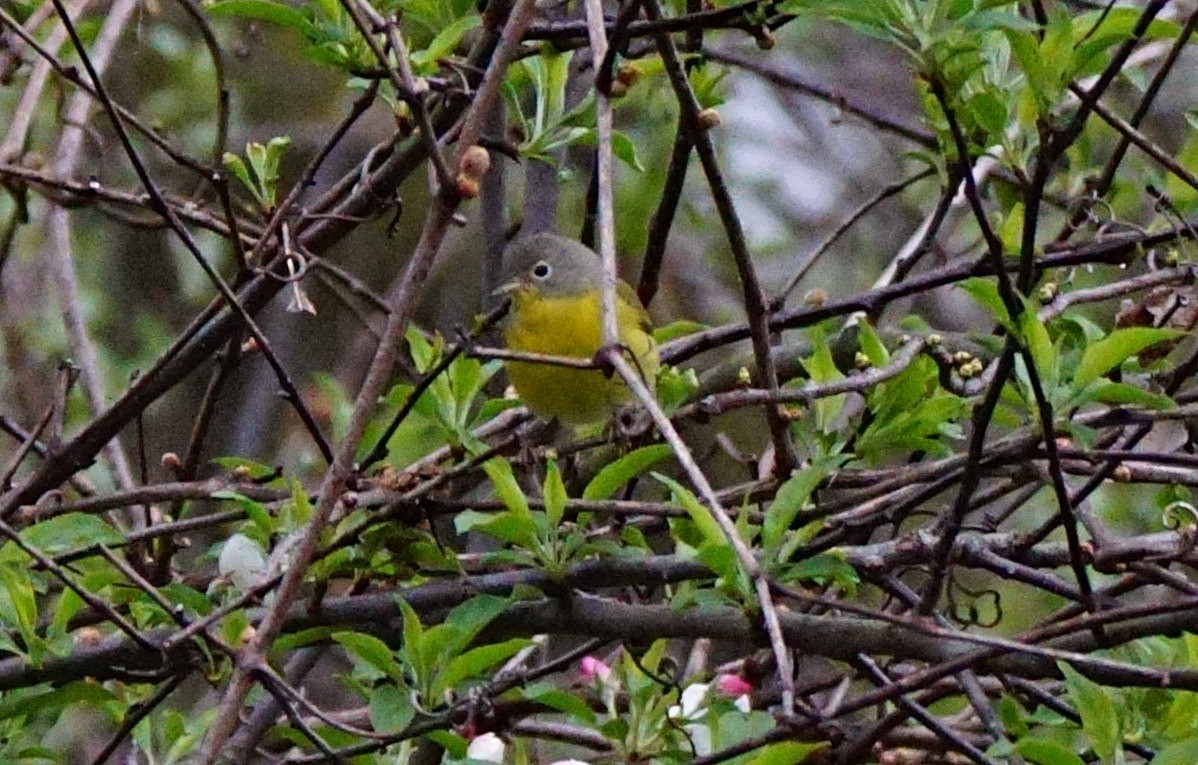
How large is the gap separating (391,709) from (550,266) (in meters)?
1.66

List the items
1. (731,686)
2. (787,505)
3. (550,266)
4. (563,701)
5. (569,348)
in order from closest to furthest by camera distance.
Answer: (787,505)
(563,701)
(731,686)
(550,266)
(569,348)

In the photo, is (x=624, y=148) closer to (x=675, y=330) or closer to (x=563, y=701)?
(x=675, y=330)

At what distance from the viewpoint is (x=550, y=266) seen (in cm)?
376

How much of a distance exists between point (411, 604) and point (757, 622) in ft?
2.03

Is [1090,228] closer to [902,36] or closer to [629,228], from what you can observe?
[629,228]

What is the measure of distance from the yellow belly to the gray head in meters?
0.05

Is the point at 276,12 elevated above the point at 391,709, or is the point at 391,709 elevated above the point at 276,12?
the point at 276,12

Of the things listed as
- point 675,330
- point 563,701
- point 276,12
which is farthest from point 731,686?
point 276,12

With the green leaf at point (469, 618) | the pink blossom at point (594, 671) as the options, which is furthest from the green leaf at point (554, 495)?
the pink blossom at point (594, 671)

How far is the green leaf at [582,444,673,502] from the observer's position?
2.30m

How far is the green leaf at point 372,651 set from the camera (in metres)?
2.24

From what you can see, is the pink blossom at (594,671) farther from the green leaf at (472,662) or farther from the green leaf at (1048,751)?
the green leaf at (1048,751)

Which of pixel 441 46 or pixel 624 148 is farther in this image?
pixel 624 148

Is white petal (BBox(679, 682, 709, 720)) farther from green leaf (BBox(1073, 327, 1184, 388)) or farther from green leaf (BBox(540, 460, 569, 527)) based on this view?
green leaf (BBox(1073, 327, 1184, 388))
